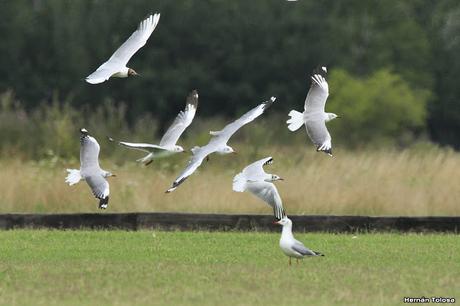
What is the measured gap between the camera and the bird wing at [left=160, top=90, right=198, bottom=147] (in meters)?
13.5

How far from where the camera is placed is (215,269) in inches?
432

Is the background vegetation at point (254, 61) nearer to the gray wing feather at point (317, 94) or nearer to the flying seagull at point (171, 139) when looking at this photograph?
the flying seagull at point (171, 139)

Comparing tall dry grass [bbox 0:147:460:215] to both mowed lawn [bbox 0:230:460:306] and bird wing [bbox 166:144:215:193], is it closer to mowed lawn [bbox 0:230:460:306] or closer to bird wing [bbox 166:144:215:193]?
mowed lawn [bbox 0:230:460:306]

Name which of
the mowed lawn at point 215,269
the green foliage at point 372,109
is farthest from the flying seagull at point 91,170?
the green foliage at point 372,109

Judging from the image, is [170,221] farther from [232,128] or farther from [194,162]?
[194,162]

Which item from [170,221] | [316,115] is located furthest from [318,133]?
[170,221]

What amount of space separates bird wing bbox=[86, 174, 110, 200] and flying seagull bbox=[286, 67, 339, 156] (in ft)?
6.49

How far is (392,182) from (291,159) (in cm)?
319

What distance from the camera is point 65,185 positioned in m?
18.0

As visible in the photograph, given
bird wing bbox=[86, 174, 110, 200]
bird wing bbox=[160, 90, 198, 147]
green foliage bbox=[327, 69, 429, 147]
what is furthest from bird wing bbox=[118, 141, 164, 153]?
green foliage bbox=[327, 69, 429, 147]

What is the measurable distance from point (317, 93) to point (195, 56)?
32.0m

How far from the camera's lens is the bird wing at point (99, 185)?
13.2 meters

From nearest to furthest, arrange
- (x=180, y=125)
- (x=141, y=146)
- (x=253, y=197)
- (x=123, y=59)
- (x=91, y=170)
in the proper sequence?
(x=141, y=146) → (x=91, y=170) → (x=123, y=59) → (x=180, y=125) → (x=253, y=197)

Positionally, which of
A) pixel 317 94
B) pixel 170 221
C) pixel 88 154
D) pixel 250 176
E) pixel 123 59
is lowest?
pixel 170 221
